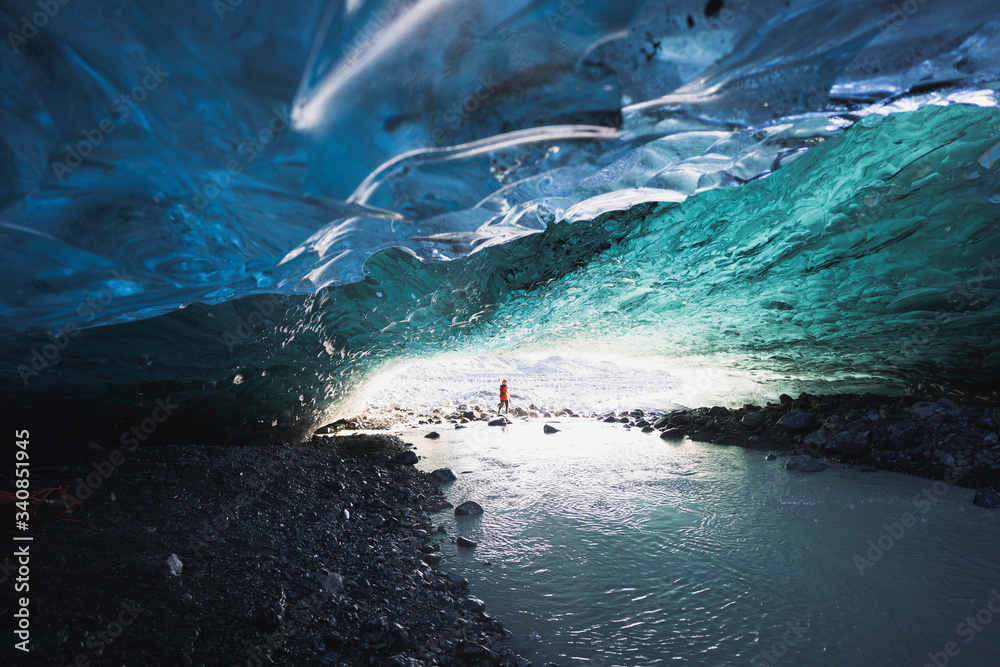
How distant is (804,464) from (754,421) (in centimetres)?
208

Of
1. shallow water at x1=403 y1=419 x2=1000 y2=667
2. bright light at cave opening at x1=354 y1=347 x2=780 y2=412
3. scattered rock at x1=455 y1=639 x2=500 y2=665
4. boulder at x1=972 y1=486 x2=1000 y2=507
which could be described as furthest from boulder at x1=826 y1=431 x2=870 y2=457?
scattered rock at x1=455 y1=639 x2=500 y2=665

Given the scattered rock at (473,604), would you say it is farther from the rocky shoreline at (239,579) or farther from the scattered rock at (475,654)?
the scattered rock at (475,654)

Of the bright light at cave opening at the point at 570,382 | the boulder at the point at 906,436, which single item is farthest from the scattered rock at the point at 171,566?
the boulder at the point at 906,436

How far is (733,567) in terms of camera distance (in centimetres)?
309

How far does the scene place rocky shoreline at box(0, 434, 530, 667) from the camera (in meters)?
1.94

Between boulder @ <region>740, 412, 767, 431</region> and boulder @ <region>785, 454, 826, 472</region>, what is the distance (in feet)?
5.89

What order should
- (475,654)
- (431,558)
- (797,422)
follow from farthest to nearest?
(797,422), (431,558), (475,654)

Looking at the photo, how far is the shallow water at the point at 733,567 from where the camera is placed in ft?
7.40

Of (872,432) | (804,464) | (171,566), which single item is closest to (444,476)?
(171,566)

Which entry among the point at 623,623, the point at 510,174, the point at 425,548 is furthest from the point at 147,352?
the point at 623,623

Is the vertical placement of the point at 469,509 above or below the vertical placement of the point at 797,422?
below

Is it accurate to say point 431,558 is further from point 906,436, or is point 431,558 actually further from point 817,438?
point 906,436

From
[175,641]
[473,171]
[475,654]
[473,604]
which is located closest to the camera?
[175,641]

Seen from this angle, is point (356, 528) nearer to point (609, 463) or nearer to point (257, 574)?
point (257, 574)
